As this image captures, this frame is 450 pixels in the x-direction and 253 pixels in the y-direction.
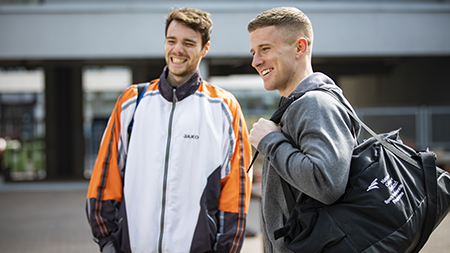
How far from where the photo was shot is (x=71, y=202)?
384 inches

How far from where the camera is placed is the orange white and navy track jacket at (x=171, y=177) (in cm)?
216

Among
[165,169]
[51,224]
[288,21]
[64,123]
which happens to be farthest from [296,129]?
[64,123]

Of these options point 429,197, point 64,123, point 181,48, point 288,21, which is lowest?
point 64,123

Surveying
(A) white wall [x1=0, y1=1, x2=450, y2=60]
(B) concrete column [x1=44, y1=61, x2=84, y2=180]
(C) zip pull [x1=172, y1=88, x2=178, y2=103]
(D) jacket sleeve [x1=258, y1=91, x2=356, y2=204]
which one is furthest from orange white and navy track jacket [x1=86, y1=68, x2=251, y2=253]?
(B) concrete column [x1=44, y1=61, x2=84, y2=180]

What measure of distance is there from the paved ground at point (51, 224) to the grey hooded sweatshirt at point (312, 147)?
4.11 m

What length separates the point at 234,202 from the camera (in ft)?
7.30

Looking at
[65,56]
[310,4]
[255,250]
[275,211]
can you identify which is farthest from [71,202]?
[275,211]

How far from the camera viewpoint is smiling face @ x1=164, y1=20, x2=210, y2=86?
2365 mm

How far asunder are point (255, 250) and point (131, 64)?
866 cm

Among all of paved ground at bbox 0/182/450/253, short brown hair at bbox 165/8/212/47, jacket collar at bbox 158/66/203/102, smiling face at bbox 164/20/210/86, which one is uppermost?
short brown hair at bbox 165/8/212/47

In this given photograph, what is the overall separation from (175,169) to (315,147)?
40.2 inches

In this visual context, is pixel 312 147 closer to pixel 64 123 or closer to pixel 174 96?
pixel 174 96

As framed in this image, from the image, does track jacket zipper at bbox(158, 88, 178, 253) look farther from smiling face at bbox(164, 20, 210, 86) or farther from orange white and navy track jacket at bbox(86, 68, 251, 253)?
smiling face at bbox(164, 20, 210, 86)

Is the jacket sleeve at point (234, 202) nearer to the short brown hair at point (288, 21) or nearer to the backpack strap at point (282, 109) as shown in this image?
the backpack strap at point (282, 109)
